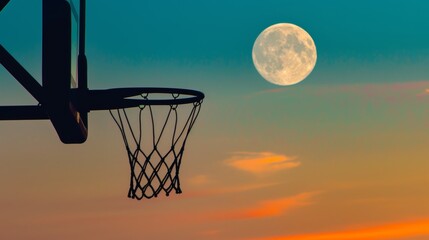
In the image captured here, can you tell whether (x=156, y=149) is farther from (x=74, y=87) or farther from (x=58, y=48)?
(x=58, y=48)

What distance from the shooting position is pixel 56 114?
8.62 metres

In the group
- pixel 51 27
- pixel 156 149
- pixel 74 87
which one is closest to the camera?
pixel 51 27

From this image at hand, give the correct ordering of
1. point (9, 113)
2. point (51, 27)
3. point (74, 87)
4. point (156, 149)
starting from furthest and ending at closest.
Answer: point (156, 149), point (74, 87), point (9, 113), point (51, 27)

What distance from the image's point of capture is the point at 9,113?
9203 mm

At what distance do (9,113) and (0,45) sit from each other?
4.06 ft

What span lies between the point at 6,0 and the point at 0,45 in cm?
51

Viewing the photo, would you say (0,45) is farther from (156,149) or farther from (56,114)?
(156,149)

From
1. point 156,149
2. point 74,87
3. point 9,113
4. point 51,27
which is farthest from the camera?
point 156,149

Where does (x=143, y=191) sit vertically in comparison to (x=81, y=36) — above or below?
below

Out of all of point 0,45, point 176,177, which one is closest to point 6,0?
point 0,45

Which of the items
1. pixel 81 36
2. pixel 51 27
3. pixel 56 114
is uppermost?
pixel 81 36

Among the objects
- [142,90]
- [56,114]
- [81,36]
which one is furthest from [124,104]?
[56,114]

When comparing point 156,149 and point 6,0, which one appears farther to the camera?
point 156,149

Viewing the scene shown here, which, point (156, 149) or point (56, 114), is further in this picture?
point (156, 149)
